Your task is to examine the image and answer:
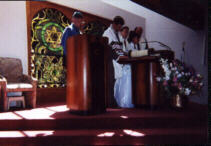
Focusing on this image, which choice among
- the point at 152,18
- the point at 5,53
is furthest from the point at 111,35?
the point at 152,18

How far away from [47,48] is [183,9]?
9.36ft

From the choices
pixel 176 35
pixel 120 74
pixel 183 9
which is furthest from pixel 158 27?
pixel 120 74

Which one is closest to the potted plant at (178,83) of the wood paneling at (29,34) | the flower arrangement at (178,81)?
the flower arrangement at (178,81)

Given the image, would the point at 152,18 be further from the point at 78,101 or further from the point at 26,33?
the point at 78,101

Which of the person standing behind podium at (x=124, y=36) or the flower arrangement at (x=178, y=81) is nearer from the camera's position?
the flower arrangement at (x=178, y=81)

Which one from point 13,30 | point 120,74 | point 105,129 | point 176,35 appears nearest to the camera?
point 105,129

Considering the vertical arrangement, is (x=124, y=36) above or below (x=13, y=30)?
below

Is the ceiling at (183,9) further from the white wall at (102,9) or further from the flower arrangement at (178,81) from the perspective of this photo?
the white wall at (102,9)

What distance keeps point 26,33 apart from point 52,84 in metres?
1.21

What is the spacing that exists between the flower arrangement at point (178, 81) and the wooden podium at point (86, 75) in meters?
0.95

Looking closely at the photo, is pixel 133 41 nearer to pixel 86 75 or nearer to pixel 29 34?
pixel 86 75

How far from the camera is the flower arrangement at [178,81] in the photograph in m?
2.94

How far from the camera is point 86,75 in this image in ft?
8.59

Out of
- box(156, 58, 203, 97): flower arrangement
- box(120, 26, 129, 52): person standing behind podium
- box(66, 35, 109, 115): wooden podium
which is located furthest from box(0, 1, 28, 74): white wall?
box(156, 58, 203, 97): flower arrangement
